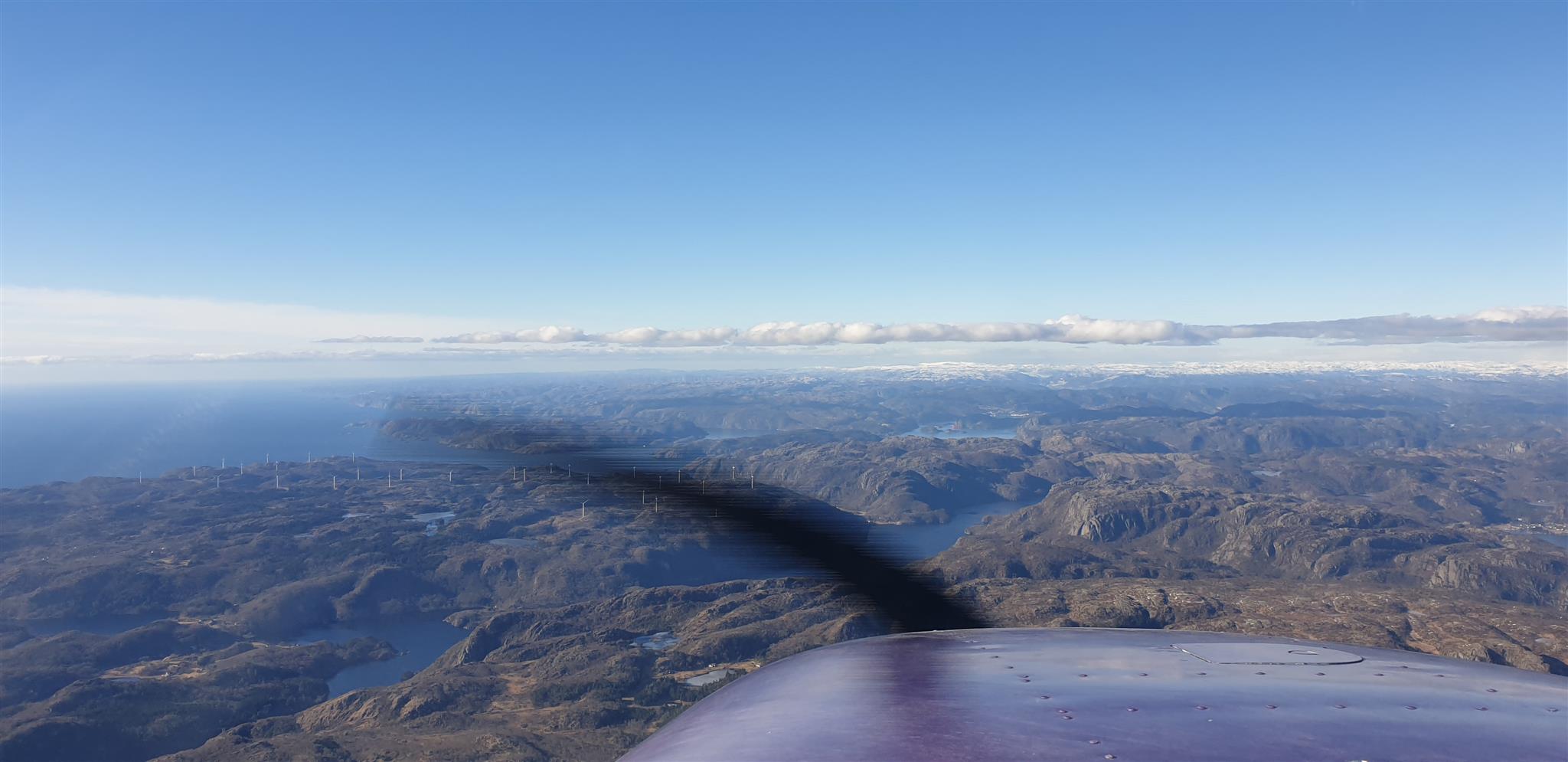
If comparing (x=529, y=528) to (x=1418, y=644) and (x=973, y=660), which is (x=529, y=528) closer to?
(x=1418, y=644)

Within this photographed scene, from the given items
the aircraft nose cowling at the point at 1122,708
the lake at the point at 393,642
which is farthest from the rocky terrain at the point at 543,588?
the aircraft nose cowling at the point at 1122,708

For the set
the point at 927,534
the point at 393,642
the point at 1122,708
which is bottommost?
the point at 927,534

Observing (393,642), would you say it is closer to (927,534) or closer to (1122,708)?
(927,534)

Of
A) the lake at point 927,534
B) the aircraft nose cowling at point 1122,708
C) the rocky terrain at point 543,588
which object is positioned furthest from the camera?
the lake at point 927,534

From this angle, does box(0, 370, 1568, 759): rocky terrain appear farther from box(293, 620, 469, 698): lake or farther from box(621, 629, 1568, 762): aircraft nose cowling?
box(621, 629, 1568, 762): aircraft nose cowling

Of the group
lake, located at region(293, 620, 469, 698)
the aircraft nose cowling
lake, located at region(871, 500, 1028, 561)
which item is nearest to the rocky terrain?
lake, located at region(293, 620, 469, 698)

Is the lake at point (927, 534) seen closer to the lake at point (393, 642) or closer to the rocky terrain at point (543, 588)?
the rocky terrain at point (543, 588)

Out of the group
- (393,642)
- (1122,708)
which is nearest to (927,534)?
(393,642)

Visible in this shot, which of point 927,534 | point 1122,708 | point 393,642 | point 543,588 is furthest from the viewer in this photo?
point 927,534

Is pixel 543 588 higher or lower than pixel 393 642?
higher
